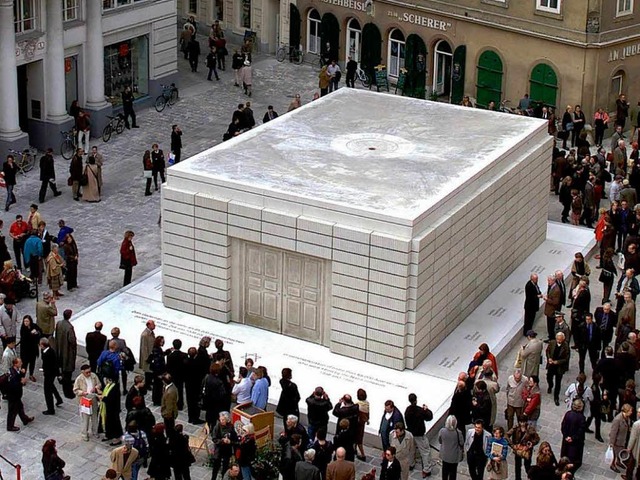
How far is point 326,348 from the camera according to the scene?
1310 inches

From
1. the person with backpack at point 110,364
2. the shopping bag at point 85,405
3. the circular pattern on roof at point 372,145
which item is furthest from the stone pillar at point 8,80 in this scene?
the shopping bag at point 85,405

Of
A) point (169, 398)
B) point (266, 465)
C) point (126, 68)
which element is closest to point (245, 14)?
point (126, 68)

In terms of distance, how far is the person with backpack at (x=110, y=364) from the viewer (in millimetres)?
29672

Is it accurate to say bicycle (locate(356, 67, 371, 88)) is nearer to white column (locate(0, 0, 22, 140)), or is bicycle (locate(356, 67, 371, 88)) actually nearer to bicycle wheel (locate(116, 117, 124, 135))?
bicycle wheel (locate(116, 117, 124, 135))

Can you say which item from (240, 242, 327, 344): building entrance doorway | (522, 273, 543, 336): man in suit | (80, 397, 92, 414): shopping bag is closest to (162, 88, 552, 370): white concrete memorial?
(240, 242, 327, 344): building entrance doorway

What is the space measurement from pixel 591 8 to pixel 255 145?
17.0m

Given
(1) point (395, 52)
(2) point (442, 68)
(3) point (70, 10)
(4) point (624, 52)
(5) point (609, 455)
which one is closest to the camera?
(5) point (609, 455)

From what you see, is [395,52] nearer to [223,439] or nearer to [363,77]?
[363,77]

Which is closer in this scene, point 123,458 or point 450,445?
point 123,458

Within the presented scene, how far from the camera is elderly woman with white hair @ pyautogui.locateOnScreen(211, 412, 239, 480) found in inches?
1072

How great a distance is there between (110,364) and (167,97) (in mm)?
25003

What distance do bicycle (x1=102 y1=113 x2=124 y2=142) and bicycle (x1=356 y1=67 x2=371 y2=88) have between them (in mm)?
11672

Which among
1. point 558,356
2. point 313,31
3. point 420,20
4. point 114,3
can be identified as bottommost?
point 558,356

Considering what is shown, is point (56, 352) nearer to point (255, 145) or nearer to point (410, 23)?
point (255, 145)
